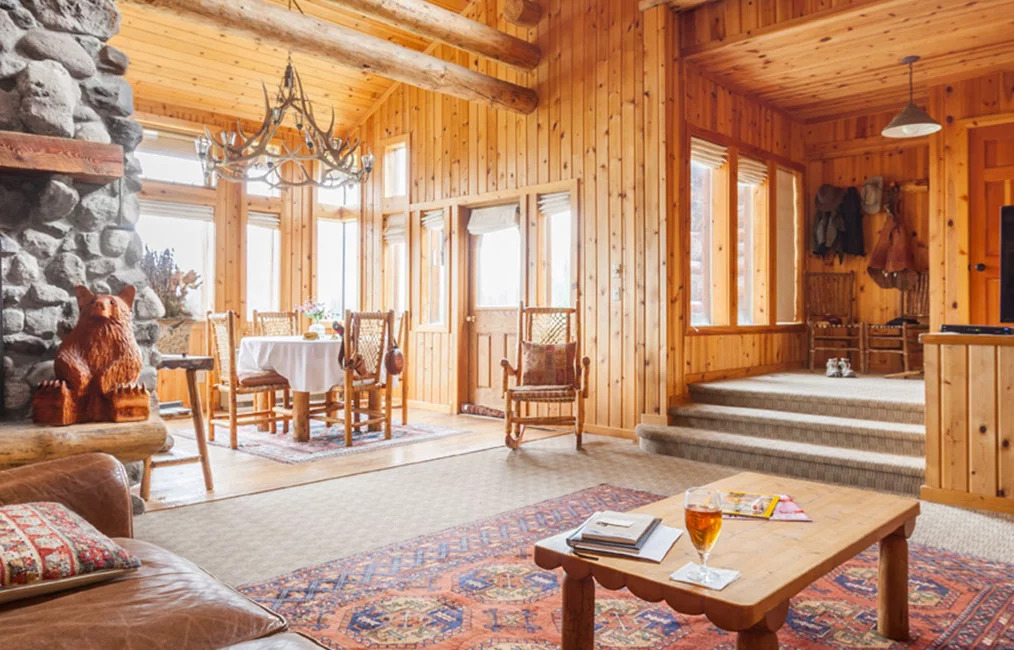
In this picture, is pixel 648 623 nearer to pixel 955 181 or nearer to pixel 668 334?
pixel 668 334

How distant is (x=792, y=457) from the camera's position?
4.31 m

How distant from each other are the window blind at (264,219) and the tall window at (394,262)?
1.22m

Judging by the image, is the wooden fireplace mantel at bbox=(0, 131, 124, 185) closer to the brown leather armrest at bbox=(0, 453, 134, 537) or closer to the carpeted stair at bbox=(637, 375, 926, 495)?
the brown leather armrest at bbox=(0, 453, 134, 537)

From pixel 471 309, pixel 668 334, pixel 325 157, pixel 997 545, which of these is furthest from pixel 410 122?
pixel 997 545

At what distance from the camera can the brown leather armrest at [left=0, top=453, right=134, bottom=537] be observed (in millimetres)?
1707

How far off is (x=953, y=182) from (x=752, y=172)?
161cm

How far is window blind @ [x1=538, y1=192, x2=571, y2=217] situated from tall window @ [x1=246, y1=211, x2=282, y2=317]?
10.9ft

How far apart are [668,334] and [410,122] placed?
3.92 meters

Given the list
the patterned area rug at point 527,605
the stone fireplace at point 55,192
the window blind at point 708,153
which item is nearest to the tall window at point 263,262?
the stone fireplace at point 55,192

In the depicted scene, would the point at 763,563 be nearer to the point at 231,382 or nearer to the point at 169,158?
the point at 231,382

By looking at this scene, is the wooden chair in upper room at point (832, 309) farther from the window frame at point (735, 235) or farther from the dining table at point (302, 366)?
the dining table at point (302, 366)

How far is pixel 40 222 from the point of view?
303 cm

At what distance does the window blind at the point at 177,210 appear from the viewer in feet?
22.8

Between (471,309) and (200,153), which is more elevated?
(200,153)
